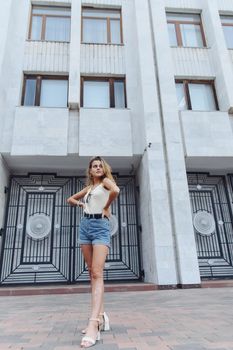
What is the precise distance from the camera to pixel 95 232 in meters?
2.57

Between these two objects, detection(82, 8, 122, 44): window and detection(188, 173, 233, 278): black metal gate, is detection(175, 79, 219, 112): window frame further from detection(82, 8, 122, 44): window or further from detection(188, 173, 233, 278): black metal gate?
detection(82, 8, 122, 44): window

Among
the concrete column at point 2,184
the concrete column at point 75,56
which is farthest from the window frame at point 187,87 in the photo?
the concrete column at point 2,184

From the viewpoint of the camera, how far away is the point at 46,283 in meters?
7.57

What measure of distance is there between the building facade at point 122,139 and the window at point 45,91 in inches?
1.4

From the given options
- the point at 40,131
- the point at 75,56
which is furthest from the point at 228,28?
the point at 40,131

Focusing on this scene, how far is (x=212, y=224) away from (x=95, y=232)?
21.9ft

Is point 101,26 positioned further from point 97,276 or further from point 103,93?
point 97,276

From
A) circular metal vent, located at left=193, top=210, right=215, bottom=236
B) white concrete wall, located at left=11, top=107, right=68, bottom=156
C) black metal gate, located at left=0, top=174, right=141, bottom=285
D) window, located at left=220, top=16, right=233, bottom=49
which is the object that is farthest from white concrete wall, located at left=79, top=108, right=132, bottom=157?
window, located at left=220, top=16, right=233, bottom=49

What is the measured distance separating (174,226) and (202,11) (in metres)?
8.39

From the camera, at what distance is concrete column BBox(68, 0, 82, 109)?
825cm

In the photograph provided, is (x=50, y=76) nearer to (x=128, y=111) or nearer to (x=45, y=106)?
(x=45, y=106)

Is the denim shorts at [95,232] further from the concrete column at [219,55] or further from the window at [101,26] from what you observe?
the window at [101,26]

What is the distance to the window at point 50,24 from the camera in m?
9.62

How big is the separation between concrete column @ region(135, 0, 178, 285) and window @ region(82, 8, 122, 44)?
56.1 inches
